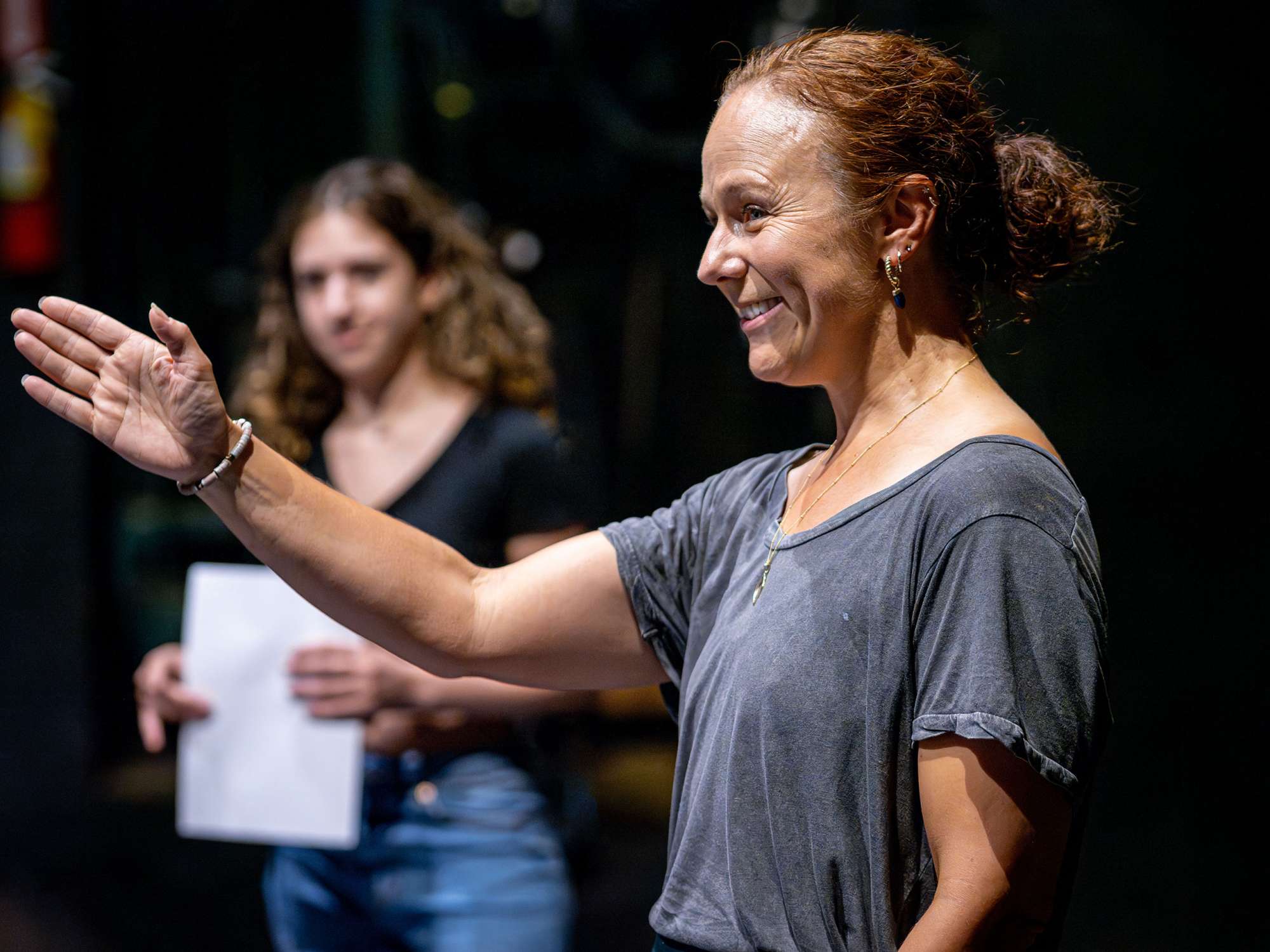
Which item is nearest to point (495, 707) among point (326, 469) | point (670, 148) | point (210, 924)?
point (326, 469)

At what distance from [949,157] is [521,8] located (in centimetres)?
192

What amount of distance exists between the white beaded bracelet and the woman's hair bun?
0.83 meters

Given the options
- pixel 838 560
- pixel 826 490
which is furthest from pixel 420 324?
pixel 838 560

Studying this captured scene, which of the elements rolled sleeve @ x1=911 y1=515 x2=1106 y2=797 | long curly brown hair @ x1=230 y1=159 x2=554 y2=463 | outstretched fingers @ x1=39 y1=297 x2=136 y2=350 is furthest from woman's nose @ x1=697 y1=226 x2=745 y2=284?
long curly brown hair @ x1=230 y1=159 x2=554 y2=463

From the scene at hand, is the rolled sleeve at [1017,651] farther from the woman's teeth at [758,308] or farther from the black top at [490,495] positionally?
the black top at [490,495]

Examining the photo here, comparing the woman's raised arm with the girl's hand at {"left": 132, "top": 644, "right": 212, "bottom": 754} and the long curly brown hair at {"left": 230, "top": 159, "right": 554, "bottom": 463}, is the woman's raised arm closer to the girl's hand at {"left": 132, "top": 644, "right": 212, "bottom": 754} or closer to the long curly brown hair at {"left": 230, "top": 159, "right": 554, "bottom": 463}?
the long curly brown hair at {"left": 230, "top": 159, "right": 554, "bottom": 463}

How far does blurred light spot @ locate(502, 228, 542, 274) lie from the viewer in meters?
2.83

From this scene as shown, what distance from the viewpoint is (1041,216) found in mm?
1240

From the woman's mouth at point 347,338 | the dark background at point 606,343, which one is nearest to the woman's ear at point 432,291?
the woman's mouth at point 347,338

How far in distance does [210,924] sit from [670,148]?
7.92ft

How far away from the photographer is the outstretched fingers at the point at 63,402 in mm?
1261

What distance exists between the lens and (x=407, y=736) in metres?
1.97

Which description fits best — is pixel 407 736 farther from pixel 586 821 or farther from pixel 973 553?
pixel 973 553

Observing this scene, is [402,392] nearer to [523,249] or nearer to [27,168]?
[523,249]
